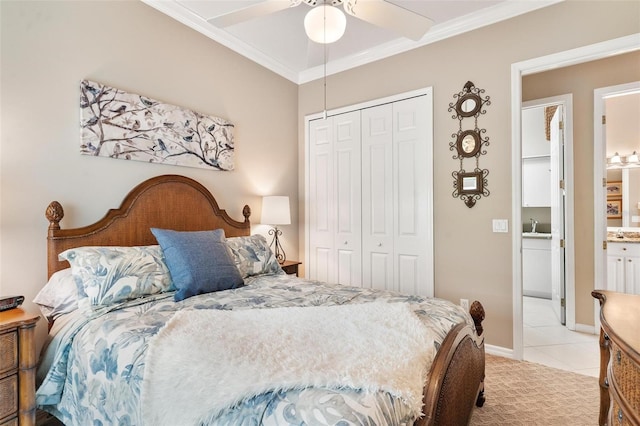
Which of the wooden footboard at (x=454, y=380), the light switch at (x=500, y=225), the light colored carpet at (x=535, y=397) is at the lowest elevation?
the light colored carpet at (x=535, y=397)

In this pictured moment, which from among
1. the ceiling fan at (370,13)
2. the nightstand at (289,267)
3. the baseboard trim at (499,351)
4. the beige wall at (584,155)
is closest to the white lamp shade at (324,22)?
the ceiling fan at (370,13)

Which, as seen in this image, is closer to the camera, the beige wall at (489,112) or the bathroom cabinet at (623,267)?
the beige wall at (489,112)

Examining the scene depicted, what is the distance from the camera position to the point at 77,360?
1485mm

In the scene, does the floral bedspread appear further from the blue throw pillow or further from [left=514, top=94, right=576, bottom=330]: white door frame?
[left=514, top=94, right=576, bottom=330]: white door frame

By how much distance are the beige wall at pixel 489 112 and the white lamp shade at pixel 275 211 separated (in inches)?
58.9

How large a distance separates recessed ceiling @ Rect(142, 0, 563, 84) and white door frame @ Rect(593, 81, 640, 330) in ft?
4.30

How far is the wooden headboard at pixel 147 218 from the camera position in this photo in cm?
195

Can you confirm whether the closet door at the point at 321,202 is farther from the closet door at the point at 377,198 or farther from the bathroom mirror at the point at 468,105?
the bathroom mirror at the point at 468,105

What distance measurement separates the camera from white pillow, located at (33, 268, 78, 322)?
1.79 m

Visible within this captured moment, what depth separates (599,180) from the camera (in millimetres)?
3209

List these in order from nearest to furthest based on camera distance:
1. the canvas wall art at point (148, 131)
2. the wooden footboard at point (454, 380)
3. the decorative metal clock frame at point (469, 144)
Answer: the wooden footboard at point (454, 380) → the canvas wall art at point (148, 131) → the decorative metal clock frame at point (469, 144)

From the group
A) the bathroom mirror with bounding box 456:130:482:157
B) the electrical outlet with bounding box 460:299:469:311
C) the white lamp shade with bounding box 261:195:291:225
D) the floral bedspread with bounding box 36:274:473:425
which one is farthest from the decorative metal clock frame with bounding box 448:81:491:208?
the white lamp shade with bounding box 261:195:291:225

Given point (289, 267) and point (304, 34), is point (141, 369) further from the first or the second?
point (304, 34)

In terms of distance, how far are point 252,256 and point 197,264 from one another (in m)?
0.60
